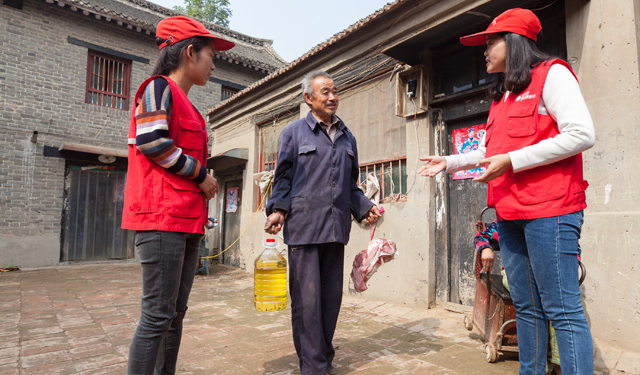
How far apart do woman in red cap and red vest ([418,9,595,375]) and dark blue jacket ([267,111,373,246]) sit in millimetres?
1032

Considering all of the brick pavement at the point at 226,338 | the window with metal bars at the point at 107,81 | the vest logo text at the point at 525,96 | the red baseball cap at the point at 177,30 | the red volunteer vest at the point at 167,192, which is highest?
the window with metal bars at the point at 107,81

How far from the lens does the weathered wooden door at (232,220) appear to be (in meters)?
9.95

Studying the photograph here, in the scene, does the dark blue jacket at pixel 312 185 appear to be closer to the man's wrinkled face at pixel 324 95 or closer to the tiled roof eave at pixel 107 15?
the man's wrinkled face at pixel 324 95

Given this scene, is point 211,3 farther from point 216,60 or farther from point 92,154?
point 92,154

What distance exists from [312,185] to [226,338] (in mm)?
1948

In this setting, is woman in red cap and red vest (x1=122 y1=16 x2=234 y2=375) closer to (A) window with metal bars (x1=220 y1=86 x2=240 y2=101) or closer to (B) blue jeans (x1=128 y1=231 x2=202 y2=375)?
(B) blue jeans (x1=128 y1=231 x2=202 y2=375)

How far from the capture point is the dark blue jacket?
8.43ft

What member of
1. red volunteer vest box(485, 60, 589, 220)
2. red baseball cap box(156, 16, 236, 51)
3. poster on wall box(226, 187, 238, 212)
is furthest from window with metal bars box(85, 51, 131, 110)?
red volunteer vest box(485, 60, 589, 220)

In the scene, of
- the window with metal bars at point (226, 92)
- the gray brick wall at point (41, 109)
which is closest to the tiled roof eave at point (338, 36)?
the window with metal bars at point (226, 92)

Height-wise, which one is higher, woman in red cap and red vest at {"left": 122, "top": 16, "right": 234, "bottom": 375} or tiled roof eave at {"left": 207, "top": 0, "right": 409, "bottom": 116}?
tiled roof eave at {"left": 207, "top": 0, "right": 409, "bottom": 116}

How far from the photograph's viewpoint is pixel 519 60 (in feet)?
6.18

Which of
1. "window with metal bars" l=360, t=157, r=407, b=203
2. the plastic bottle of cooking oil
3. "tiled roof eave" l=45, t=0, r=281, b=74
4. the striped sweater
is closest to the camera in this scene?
the striped sweater

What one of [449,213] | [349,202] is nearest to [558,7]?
[449,213]

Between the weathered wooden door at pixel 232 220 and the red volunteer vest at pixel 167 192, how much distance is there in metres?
7.97
